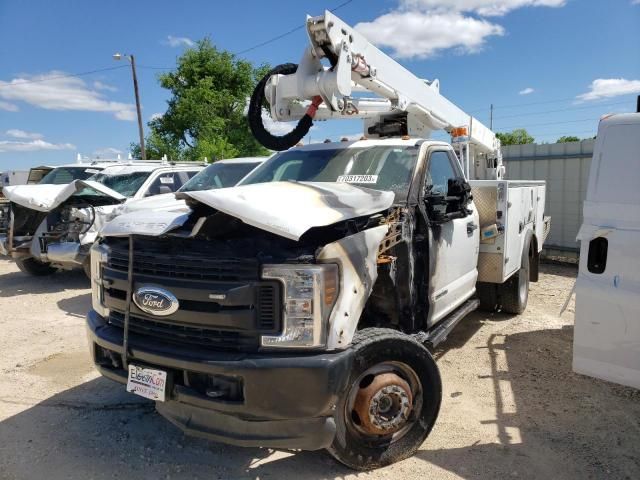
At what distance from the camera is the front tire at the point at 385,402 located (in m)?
2.85

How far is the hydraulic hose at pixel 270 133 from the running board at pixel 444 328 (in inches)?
79.1

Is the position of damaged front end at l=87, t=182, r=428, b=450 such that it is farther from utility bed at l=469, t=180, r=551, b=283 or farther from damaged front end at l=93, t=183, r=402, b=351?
utility bed at l=469, t=180, r=551, b=283

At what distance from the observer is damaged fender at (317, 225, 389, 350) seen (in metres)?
2.67

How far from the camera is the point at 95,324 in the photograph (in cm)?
327

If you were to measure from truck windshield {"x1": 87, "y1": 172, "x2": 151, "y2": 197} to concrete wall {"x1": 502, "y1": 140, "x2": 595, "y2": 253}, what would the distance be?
795 centimetres

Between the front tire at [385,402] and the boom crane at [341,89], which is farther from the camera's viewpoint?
the boom crane at [341,89]

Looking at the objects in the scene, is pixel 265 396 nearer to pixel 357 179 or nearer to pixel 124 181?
pixel 357 179

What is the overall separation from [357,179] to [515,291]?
3.22 meters

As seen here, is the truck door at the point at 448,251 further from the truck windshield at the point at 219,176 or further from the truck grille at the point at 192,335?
the truck windshield at the point at 219,176

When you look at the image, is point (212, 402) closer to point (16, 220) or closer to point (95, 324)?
point (95, 324)

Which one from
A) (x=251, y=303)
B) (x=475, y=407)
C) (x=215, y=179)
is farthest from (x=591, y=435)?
(x=215, y=179)

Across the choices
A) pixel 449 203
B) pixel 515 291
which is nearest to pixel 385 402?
pixel 449 203

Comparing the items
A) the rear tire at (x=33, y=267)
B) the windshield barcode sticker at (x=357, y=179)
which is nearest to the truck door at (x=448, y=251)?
the windshield barcode sticker at (x=357, y=179)

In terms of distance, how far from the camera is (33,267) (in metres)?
9.28
